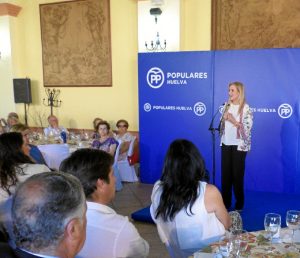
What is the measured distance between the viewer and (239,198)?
4.51 meters

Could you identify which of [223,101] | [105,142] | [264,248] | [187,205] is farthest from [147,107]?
[264,248]

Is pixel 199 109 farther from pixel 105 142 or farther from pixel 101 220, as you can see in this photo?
pixel 101 220

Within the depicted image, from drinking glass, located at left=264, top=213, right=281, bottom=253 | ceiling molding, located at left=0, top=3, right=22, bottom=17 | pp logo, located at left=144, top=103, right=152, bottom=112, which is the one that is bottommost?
drinking glass, located at left=264, top=213, right=281, bottom=253

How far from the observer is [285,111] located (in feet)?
16.6

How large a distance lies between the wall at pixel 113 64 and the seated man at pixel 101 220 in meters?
5.10

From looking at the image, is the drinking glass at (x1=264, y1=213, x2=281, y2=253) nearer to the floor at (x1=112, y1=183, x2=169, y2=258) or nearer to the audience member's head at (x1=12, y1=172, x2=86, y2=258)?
the audience member's head at (x1=12, y1=172, x2=86, y2=258)

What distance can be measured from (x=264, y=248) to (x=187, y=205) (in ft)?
1.64

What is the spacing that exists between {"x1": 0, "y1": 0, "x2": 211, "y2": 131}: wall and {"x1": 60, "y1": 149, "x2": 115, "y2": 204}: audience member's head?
5045 millimetres

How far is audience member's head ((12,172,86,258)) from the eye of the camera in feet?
3.82

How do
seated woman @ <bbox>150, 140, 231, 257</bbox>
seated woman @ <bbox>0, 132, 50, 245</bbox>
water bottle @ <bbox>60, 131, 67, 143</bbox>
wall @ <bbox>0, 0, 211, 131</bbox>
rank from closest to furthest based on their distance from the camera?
seated woman @ <bbox>150, 140, 231, 257</bbox> → seated woman @ <bbox>0, 132, 50, 245</bbox> → water bottle @ <bbox>60, 131, 67, 143</bbox> → wall @ <bbox>0, 0, 211, 131</bbox>

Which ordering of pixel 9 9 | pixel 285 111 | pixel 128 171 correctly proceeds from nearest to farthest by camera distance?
pixel 285 111 → pixel 128 171 → pixel 9 9

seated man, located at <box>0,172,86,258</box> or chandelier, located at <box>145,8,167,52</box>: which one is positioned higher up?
chandelier, located at <box>145,8,167,52</box>

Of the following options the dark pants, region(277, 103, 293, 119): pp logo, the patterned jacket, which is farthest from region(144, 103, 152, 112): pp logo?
region(277, 103, 293, 119): pp logo

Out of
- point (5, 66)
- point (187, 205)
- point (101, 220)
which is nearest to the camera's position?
point (101, 220)
